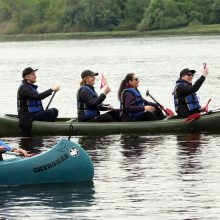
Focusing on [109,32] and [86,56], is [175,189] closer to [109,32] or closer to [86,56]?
[86,56]

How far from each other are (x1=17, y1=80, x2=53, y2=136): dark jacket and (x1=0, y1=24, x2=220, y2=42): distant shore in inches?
3778

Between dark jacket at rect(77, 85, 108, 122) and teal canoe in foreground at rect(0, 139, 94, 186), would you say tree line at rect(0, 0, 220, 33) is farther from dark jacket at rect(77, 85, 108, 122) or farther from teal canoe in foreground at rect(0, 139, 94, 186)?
teal canoe in foreground at rect(0, 139, 94, 186)

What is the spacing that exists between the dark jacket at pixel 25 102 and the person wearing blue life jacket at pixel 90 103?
0.83 m

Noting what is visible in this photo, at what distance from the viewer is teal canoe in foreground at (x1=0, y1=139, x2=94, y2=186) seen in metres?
14.9

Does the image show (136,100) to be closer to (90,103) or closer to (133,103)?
(133,103)

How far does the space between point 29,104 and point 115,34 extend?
108 meters

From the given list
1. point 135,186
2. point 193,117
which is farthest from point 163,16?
point 135,186

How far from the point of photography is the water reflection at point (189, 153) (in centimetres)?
1664

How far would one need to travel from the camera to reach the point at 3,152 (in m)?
14.7

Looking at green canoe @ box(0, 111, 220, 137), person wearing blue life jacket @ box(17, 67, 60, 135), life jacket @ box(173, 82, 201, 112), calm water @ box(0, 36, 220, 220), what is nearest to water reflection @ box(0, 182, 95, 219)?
calm water @ box(0, 36, 220, 220)

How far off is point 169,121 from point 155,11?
102133mm

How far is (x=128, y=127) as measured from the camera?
816 inches

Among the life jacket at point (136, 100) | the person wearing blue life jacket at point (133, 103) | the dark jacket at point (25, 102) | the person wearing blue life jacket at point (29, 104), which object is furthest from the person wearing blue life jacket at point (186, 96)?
the dark jacket at point (25, 102)

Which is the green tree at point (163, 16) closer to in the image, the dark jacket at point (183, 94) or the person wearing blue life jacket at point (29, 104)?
the dark jacket at point (183, 94)
